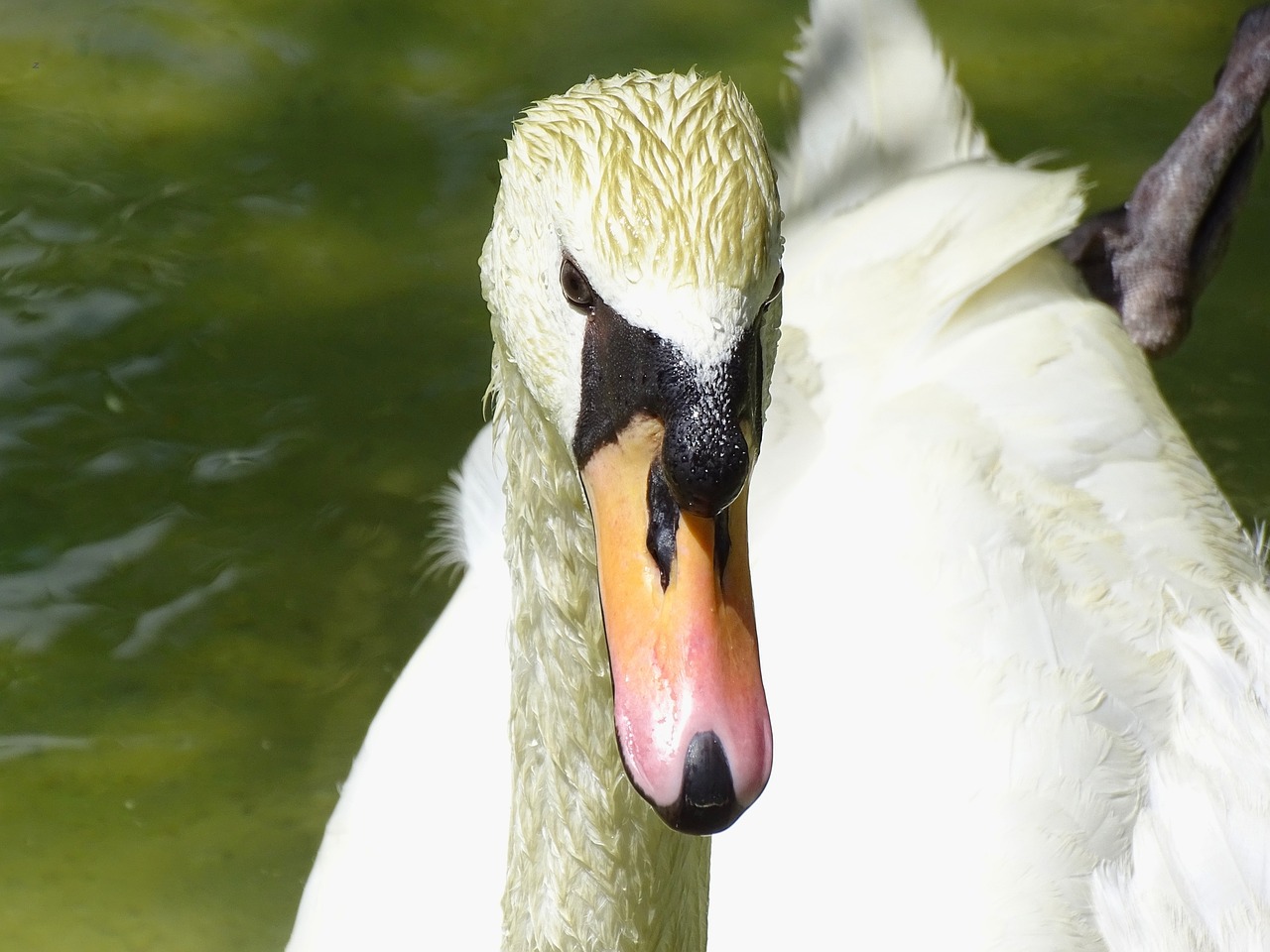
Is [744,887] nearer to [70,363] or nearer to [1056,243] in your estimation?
[1056,243]

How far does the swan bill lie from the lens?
1303 mm

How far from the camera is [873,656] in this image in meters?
Answer: 2.33

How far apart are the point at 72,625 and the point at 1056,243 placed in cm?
219

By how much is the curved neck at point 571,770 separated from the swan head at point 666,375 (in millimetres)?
206

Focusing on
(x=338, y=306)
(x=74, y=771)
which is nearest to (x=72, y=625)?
(x=74, y=771)

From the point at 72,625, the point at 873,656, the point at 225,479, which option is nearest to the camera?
the point at 873,656

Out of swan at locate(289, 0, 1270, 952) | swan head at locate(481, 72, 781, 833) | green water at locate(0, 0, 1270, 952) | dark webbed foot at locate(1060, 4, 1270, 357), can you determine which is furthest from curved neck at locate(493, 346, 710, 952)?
A: dark webbed foot at locate(1060, 4, 1270, 357)

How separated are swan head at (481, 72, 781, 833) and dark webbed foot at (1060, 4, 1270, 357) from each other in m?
2.02

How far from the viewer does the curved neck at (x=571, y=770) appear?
5.56 ft

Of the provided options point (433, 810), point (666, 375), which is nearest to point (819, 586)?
point (433, 810)

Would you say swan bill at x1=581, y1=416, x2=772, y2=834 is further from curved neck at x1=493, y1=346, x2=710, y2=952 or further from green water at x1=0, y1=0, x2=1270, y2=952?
green water at x1=0, y1=0, x2=1270, y2=952

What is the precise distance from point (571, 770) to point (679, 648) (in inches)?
19.4

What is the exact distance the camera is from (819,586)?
2.43 metres

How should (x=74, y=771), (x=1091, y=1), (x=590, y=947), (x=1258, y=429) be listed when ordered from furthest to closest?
(x=1091, y=1)
(x=1258, y=429)
(x=74, y=771)
(x=590, y=947)
